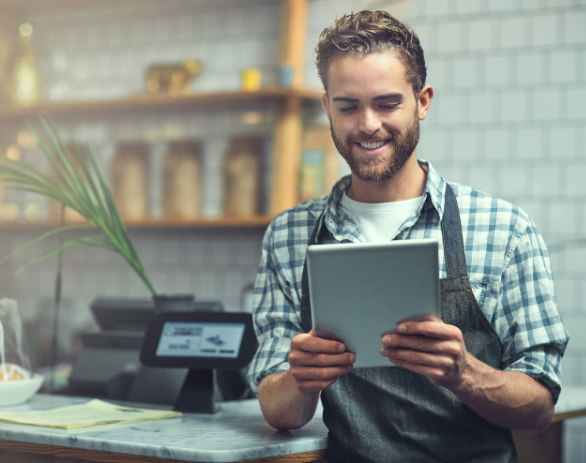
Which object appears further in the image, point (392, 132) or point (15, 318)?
point (15, 318)

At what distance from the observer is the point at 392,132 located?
4.79ft

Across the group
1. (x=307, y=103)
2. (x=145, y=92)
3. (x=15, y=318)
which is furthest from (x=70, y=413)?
(x=145, y=92)

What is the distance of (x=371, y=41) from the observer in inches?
57.9

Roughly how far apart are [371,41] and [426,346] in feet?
2.09

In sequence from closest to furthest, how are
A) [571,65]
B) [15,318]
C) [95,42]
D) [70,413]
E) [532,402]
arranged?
[532,402]
[70,413]
[15,318]
[571,65]
[95,42]

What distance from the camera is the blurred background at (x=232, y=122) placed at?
3.09 m

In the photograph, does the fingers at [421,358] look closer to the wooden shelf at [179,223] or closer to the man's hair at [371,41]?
the man's hair at [371,41]

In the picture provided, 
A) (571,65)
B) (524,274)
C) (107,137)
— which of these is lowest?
(524,274)

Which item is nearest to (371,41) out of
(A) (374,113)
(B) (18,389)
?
(A) (374,113)

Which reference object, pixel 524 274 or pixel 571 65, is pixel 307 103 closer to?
pixel 571 65

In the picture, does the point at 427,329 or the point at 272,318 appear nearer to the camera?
the point at 427,329

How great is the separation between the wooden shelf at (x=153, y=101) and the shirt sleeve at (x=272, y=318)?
174 centimetres

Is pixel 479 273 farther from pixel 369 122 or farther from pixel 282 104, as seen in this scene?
pixel 282 104

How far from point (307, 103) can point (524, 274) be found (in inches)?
85.8
